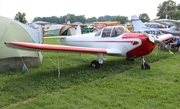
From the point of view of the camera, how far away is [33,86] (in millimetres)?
5000

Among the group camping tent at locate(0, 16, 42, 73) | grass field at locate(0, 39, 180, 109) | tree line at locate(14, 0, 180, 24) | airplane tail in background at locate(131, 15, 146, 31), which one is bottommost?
grass field at locate(0, 39, 180, 109)

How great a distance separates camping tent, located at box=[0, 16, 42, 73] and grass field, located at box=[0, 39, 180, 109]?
1.06 ft

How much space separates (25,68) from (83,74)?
2.07 meters

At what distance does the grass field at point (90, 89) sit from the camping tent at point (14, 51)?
0.32m

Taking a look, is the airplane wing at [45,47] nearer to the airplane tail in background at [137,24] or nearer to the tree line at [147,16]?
the airplane tail in background at [137,24]

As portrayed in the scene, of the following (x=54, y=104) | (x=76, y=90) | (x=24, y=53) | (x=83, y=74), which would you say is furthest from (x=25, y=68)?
(x=54, y=104)

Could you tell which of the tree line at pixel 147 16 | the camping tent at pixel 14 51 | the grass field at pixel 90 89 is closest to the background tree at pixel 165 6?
the tree line at pixel 147 16

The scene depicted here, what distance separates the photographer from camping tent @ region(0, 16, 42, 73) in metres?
6.20

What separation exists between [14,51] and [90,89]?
10.1 feet

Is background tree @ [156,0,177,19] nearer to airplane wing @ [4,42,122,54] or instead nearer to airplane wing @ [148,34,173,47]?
airplane wing @ [148,34,173,47]

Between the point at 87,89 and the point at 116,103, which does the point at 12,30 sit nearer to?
the point at 87,89

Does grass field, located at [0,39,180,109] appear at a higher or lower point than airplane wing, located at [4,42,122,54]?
lower

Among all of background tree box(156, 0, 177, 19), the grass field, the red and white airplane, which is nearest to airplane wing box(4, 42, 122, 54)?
the red and white airplane

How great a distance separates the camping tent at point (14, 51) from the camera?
6195 millimetres
